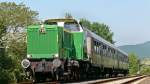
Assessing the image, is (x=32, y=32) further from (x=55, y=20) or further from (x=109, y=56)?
(x=109, y=56)

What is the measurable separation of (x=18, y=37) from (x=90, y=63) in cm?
2894

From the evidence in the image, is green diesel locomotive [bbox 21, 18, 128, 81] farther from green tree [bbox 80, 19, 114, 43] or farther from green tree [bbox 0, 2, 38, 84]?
green tree [bbox 80, 19, 114, 43]

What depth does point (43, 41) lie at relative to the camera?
2522cm

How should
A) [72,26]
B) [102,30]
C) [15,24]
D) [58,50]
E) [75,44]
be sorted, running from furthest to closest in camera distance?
[102,30] < [15,24] < [72,26] < [75,44] < [58,50]

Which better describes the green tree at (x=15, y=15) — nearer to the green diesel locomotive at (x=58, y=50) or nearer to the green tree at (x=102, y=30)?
the green diesel locomotive at (x=58, y=50)

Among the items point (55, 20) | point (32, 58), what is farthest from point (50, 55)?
point (55, 20)

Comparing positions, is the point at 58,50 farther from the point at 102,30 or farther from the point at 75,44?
the point at 102,30

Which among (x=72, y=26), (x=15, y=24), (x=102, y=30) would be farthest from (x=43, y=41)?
(x=102, y=30)

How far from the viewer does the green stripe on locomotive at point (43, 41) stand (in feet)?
81.9

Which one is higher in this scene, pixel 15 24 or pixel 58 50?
pixel 15 24

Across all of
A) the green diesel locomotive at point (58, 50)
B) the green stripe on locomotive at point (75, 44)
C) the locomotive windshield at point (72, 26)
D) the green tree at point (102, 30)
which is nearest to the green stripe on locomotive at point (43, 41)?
the green diesel locomotive at point (58, 50)

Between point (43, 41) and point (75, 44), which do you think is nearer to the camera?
point (43, 41)

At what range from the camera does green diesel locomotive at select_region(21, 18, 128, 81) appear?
2459cm

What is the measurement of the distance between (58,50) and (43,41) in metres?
1.08
